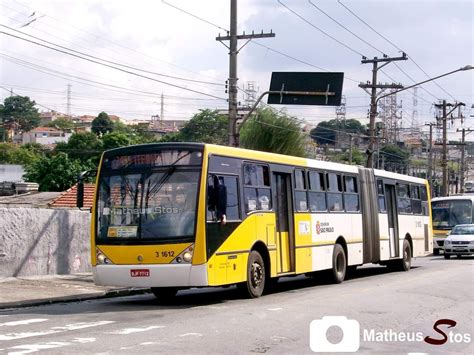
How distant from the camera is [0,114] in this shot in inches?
6063

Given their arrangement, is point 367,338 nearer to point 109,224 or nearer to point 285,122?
point 109,224

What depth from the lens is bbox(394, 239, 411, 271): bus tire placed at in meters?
26.8

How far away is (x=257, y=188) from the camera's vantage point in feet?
55.8

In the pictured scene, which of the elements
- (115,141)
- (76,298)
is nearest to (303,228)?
(76,298)

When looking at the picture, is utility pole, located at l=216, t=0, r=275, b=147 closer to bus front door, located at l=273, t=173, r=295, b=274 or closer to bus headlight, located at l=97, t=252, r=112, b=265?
bus front door, located at l=273, t=173, r=295, b=274

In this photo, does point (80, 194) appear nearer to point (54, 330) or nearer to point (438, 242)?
point (54, 330)

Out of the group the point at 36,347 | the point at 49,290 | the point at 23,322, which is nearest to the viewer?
the point at 36,347

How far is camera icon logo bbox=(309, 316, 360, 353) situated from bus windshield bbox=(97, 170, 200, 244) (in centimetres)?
323

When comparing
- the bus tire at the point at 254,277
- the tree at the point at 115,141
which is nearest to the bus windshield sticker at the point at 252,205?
the bus tire at the point at 254,277

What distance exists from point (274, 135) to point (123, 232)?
142 ft

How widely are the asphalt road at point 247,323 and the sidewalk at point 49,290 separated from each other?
2.32 ft

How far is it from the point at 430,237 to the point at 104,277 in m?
18.3

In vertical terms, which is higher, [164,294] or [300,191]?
[300,191]

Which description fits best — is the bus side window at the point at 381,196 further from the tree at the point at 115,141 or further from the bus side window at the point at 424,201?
the tree at the point at 115,141
